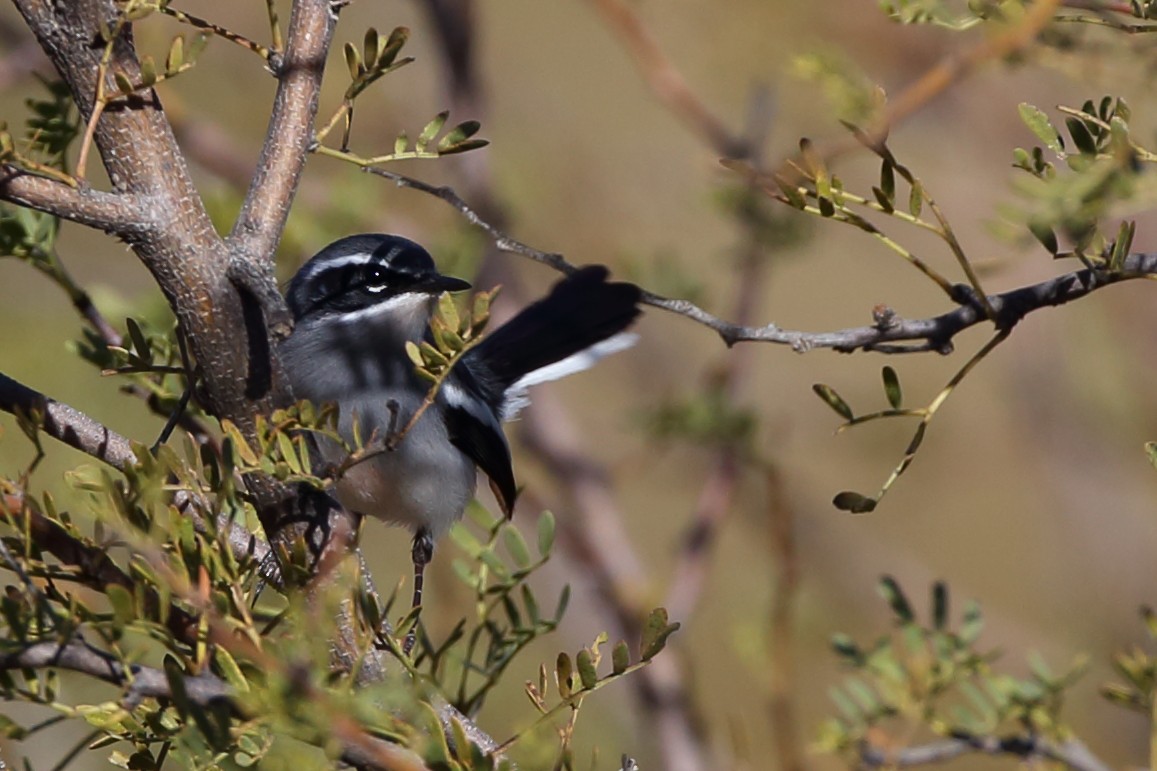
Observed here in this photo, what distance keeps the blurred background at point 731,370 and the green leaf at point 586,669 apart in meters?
1.12

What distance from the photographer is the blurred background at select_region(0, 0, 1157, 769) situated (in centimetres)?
384

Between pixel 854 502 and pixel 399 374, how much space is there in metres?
1.71

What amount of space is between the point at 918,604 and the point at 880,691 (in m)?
2.22

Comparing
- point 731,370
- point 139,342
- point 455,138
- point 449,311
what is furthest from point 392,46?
point 731,370

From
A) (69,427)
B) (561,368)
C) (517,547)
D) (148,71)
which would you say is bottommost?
(561,368)

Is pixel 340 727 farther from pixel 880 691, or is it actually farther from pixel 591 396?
pixel 591 396

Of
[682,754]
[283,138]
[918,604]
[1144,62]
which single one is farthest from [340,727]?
[918,604]

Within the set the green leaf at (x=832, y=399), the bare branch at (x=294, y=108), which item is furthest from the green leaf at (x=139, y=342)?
the green leaf at (x=832, y=399)

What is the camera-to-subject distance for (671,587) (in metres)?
3.78

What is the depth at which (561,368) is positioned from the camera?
379cm

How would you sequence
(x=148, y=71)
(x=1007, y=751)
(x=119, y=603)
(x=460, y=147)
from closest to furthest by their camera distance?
1. (x=119, y=603)
2. (x=148, y=71)
3. (x=460, y=147)
4. (x=1007, y=751)

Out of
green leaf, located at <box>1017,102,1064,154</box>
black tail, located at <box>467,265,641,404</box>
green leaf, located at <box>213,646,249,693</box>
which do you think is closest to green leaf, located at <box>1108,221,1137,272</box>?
green leaf, located at <box>1017,102,1064,154</box>

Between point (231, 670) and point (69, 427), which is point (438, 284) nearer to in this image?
point (69, 427)

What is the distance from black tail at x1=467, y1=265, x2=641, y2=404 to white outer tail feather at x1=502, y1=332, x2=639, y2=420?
1 cm
